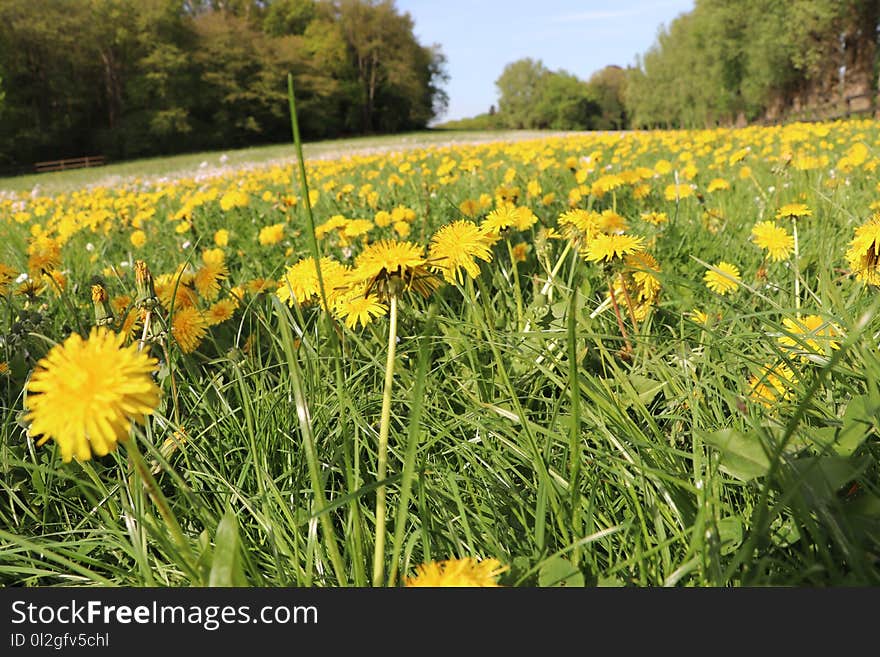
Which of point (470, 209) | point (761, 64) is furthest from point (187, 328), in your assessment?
point (761, 64)

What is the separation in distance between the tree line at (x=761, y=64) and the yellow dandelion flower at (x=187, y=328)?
701 cm

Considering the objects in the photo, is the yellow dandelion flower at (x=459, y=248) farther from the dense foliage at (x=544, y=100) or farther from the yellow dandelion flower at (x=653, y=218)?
the dense foliage at (x=544, y=100)

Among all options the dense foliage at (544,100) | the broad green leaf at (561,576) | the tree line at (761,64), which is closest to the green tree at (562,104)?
the dense foliage at (544,100)

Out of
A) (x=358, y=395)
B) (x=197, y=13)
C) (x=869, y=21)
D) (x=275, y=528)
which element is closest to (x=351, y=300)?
(x=358, y=395)

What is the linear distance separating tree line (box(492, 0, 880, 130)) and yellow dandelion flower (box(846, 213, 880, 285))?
21.4 feet

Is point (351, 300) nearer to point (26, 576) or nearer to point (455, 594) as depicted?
point (455, 594)

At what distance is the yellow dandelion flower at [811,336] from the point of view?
1009 millimetres

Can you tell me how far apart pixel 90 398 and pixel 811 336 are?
115 cm

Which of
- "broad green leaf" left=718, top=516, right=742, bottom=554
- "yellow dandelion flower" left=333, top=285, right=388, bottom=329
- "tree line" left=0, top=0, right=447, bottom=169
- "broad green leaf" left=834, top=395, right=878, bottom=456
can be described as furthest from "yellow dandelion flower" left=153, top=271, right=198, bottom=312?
"tree line" left=0, top=0, right=447, bottom=169

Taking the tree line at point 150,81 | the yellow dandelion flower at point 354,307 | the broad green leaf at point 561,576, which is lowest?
the broad green leaf at point 561,576

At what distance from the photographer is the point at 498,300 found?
1704 millimetres

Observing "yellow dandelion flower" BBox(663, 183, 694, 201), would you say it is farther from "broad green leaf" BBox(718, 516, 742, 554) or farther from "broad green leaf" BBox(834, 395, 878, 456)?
"broad green leaf" BBox(718, 516, 742, 554)

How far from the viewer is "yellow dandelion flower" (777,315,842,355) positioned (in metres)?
1.01

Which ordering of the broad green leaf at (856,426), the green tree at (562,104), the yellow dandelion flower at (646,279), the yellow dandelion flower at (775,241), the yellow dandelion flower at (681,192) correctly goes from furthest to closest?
the green tree at (562,104) → the yellow dandelion flower at (681,192) → the yellow dandelion flower at (775,241) → the yellow dandelion flower at (646,279) → the broad green leaf at (856,426)
